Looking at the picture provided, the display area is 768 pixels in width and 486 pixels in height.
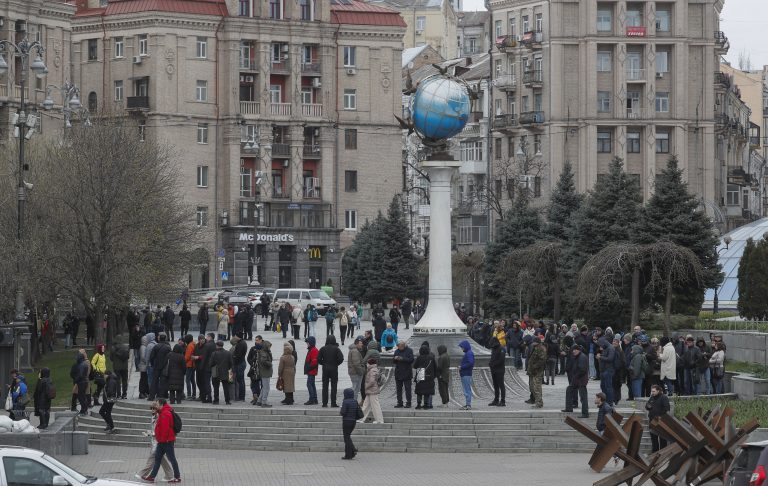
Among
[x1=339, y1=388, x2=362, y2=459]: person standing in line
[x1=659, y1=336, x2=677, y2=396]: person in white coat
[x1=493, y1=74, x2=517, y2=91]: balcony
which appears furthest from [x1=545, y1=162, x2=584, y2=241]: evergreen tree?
[x1=339, y1=388, x2=362, y2=459]: person standing in line

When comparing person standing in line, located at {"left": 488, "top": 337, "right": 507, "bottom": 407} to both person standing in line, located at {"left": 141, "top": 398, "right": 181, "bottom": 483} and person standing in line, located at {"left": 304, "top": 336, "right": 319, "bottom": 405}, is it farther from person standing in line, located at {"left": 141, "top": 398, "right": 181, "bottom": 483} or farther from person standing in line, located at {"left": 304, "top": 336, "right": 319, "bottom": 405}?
person standing in line, located at {"left": 141, "top": 398, "right": 181, "bottom": 483}

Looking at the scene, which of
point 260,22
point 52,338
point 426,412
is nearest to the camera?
point 426,412

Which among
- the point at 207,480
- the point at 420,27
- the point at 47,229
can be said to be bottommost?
the point at 207,480

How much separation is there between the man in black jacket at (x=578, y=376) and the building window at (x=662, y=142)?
6737 centimetres

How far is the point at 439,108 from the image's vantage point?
130 feet

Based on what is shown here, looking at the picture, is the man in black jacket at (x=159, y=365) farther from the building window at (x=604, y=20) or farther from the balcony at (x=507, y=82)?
the balcony at (x=507, y=82)

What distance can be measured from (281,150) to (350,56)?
7.24 m

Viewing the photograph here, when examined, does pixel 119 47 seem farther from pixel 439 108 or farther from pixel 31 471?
pixel 31 471

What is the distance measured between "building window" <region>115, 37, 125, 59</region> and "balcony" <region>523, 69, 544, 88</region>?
23.3 meters

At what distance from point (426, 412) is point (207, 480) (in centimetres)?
743

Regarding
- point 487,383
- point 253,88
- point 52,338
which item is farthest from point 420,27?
point 487,383

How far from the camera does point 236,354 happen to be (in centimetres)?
3791

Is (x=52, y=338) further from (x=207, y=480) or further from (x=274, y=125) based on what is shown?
(x=274, y=125)

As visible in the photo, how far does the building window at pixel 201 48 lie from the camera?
101 metres
